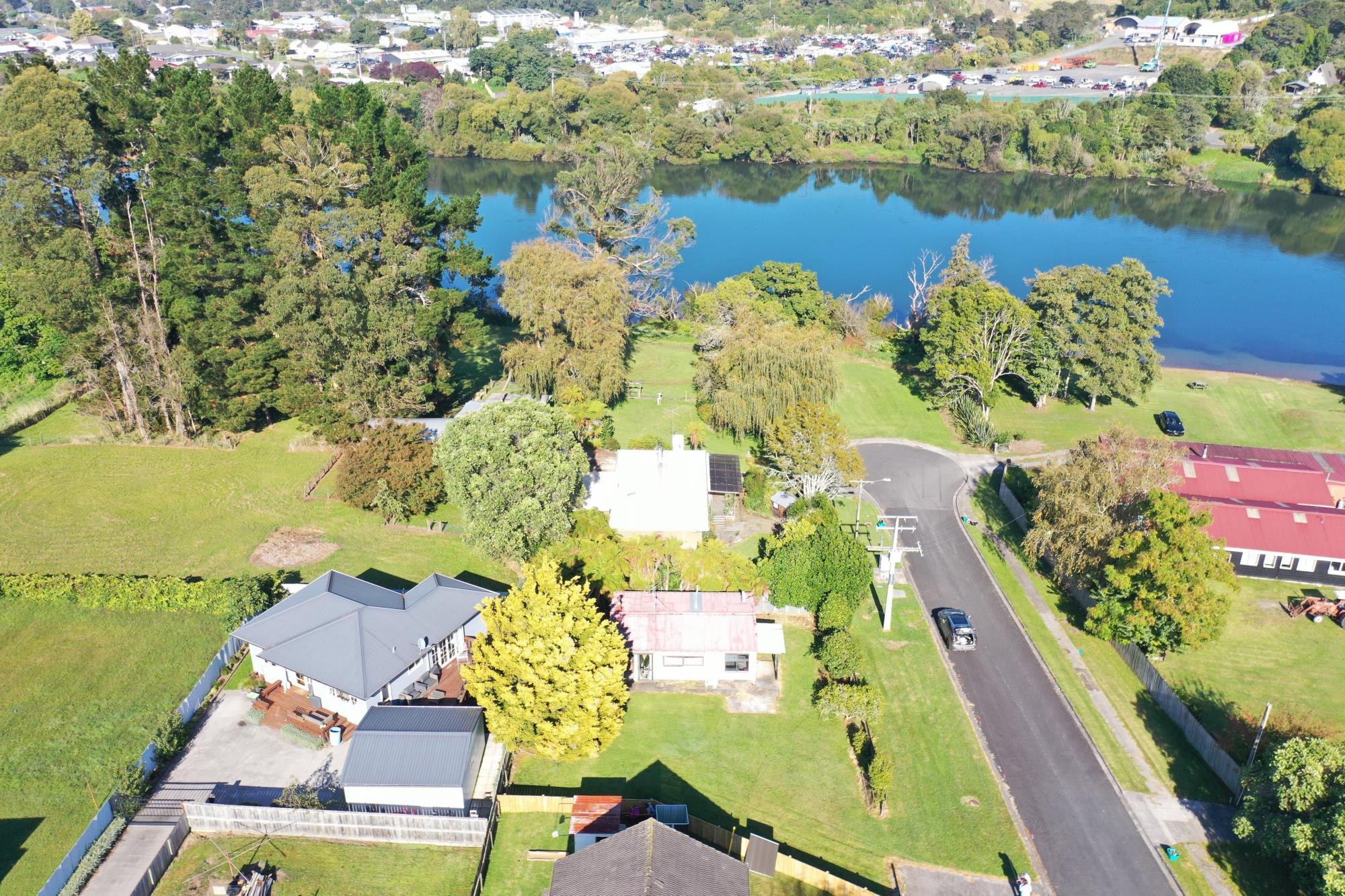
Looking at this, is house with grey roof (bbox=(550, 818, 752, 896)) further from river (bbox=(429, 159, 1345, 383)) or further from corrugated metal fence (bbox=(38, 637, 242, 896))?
river (bbox=(429, 159, 1345, 383))

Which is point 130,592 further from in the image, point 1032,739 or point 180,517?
point 1032,739

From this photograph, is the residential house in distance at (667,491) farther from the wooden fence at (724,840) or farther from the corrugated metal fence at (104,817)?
the corrugated metal fence at (104,817)

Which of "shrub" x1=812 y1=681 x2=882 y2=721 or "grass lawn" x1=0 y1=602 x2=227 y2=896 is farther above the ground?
"grass lawn" x1=0 y1=602 x2=227 y2=896

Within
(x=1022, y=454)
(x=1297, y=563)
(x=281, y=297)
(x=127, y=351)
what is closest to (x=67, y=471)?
(x=127, y=351)

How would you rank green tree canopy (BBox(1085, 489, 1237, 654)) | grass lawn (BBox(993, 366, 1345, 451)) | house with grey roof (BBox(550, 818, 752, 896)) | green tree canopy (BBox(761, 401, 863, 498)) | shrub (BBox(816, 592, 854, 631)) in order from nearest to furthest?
1. house with grey roof (BBox(550, 818, 752, 896))
2. green tree canopy (BBox(1085, 489, 1237, 654))
3. shrub (BBox(816, 592, 854, 631))
4. green tree canopy (BBox(761, 401, 863, 498))
5. grass lawn (BBox(993, 366, 1345, 451))

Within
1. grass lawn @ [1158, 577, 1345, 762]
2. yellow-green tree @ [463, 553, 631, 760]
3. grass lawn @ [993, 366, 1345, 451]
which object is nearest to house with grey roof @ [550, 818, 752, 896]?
yellow-green tree @ [463, 553, 631, 760]

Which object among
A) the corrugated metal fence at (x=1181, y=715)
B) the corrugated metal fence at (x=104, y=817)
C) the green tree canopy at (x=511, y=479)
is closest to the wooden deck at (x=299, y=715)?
the corrugated metal fence at (x=104, y=817)

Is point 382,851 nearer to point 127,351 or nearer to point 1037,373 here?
point 127,351
